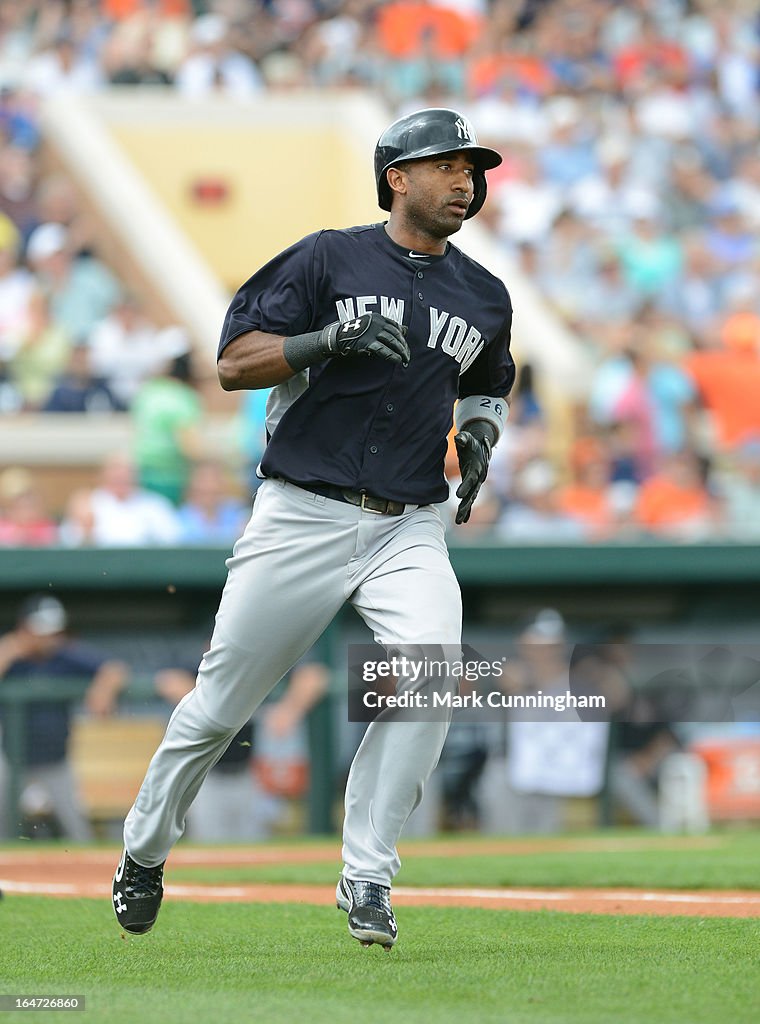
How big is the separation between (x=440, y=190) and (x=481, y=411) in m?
0.67

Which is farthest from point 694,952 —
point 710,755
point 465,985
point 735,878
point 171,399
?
point 171,399

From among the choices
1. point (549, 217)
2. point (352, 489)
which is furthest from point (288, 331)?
point (549, 217)

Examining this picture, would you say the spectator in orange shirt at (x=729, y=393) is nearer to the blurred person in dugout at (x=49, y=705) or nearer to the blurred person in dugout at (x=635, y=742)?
the blurred person in dugout at (x=635, y=742)

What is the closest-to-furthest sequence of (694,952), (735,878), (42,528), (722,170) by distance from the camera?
(694,952), (735,878), (42,528), (722,170)

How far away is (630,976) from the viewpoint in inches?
165

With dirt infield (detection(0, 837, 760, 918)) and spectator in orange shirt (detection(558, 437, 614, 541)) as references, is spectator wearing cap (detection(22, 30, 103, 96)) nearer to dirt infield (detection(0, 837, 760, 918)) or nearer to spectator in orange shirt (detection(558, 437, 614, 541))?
spectator in orange shirt (detection(558, 437, 614, 541))

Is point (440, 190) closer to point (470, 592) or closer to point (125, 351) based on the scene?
point (470, 592)

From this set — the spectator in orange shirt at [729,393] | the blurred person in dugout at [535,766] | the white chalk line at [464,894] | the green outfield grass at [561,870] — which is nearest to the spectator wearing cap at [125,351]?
the blurred person in dugout at [535,766]

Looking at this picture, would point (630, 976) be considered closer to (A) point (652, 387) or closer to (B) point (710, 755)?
(B) point (710, 755)

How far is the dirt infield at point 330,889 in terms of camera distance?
597 centimetres

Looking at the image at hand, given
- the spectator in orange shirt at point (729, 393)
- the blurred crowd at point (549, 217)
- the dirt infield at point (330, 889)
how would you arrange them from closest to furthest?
the dirt infield at point (330, 889)
the blurred crowd at point (549, 217)
the spectator in orange shirt at point (729, 393)

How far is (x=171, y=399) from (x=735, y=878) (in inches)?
218

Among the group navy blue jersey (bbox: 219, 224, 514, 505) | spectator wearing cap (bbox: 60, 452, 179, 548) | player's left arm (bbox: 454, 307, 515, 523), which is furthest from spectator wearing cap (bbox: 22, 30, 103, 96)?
navy blue jersey (bbox: 219, 224, 514, 505)

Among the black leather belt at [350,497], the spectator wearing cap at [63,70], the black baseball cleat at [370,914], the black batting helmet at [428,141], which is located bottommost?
the black baseball cleat at [370,914]
